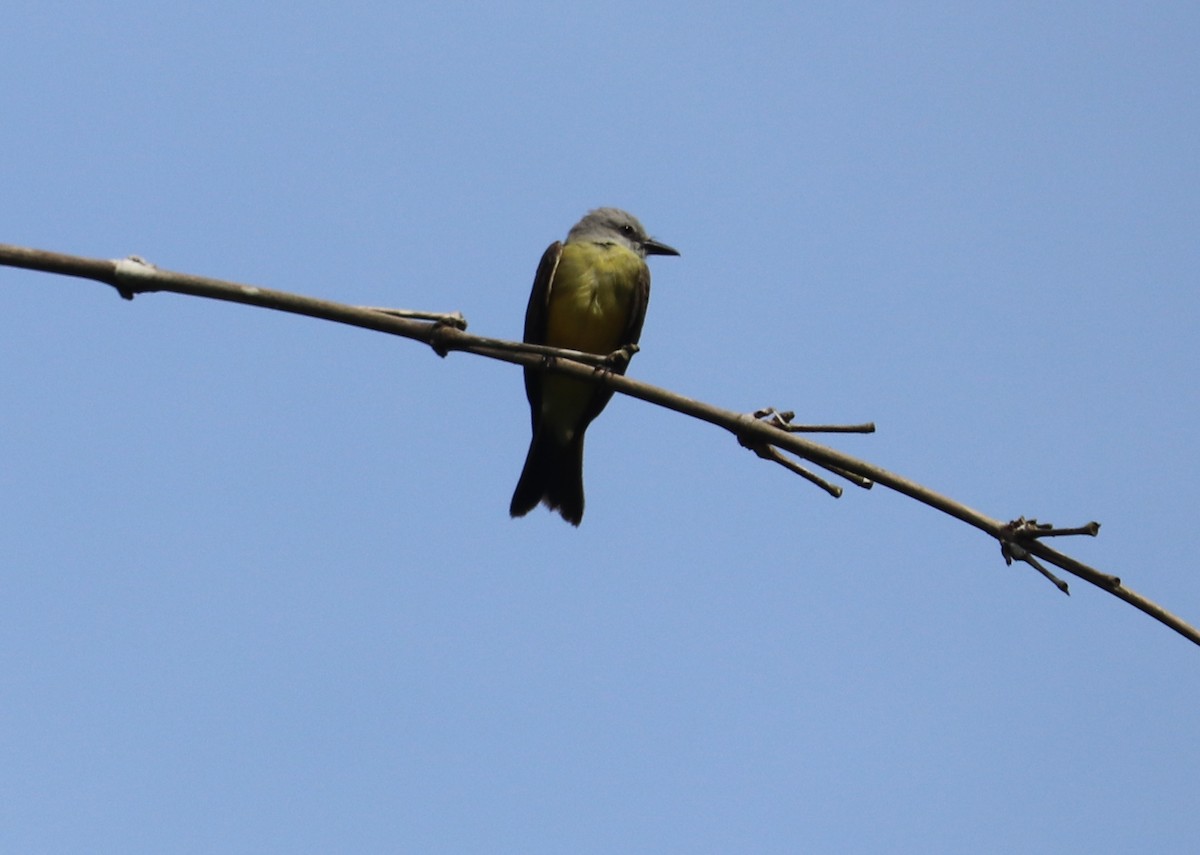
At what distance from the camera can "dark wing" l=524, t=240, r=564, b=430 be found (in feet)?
26.6

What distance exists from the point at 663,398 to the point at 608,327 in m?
4.69

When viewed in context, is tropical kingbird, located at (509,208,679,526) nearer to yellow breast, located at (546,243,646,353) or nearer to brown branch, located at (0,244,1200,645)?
yellow breast, located at (546,243,646,353)

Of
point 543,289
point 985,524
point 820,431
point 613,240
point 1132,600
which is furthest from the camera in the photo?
point 613,240

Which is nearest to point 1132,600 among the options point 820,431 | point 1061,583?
point 1061,583

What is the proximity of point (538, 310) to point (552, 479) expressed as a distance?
108cm

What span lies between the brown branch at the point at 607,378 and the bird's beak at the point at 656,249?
5178 mm

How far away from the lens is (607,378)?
11.6ft

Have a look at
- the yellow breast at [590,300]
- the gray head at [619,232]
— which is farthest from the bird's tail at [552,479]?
the gray head at [619,232]

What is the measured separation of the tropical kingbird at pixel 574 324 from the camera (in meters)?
8.04

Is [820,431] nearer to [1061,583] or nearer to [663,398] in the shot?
[663,398]

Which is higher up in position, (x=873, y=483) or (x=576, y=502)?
(x=576, y=502)

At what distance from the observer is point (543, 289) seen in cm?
815

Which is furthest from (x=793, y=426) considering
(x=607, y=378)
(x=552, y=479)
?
(x=552, y=479)

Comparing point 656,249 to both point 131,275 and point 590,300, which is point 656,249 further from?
point 131,275
